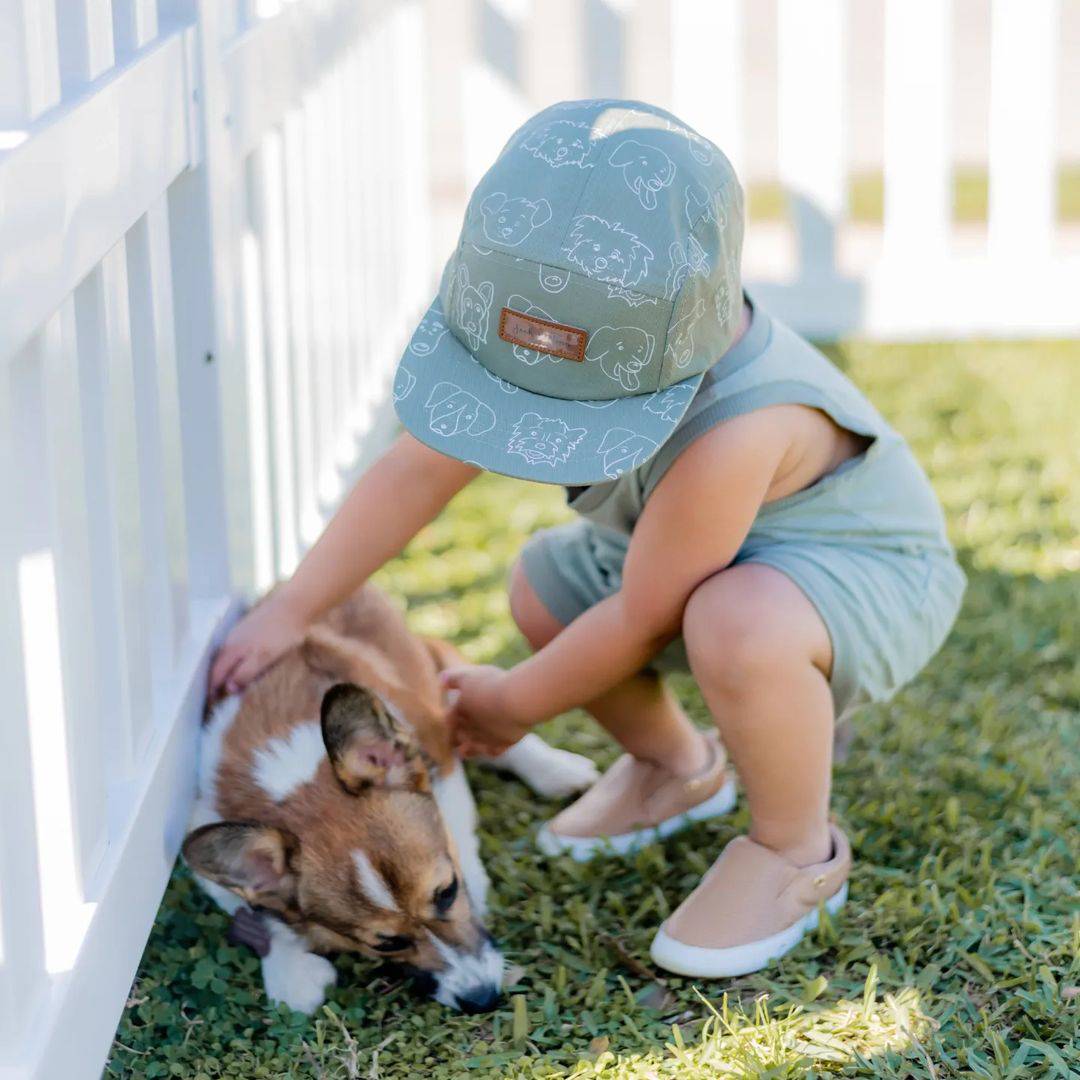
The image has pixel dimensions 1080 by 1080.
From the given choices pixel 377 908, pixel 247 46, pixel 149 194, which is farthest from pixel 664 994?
pixel 247 46

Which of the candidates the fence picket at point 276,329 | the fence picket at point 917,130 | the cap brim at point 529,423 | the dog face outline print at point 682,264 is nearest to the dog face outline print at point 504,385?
the cap brim at point 529,423

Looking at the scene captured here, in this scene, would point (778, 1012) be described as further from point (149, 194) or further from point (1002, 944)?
point (149, 194)

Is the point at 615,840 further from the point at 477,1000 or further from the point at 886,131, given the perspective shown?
the point at 886,131

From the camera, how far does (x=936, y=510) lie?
2.77 m

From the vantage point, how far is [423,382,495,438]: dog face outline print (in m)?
2.05

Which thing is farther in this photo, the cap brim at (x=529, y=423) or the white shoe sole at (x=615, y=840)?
the white shoe sole at (x=615, y=840)

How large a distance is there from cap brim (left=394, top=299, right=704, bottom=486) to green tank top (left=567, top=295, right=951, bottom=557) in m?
0.25

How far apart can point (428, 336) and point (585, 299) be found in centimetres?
29

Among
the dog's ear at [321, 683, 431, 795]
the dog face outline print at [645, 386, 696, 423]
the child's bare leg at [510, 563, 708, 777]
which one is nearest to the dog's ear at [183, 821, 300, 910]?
the dog's ear at [321, 683, 431, 795]

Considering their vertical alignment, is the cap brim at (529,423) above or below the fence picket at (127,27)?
below

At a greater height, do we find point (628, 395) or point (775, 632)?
point (628, 395)

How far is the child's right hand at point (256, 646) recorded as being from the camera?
2.69 meters

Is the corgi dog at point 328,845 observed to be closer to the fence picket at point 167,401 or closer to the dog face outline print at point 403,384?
the fence picket at point 167,401

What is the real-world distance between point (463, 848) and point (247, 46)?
1.51 m
